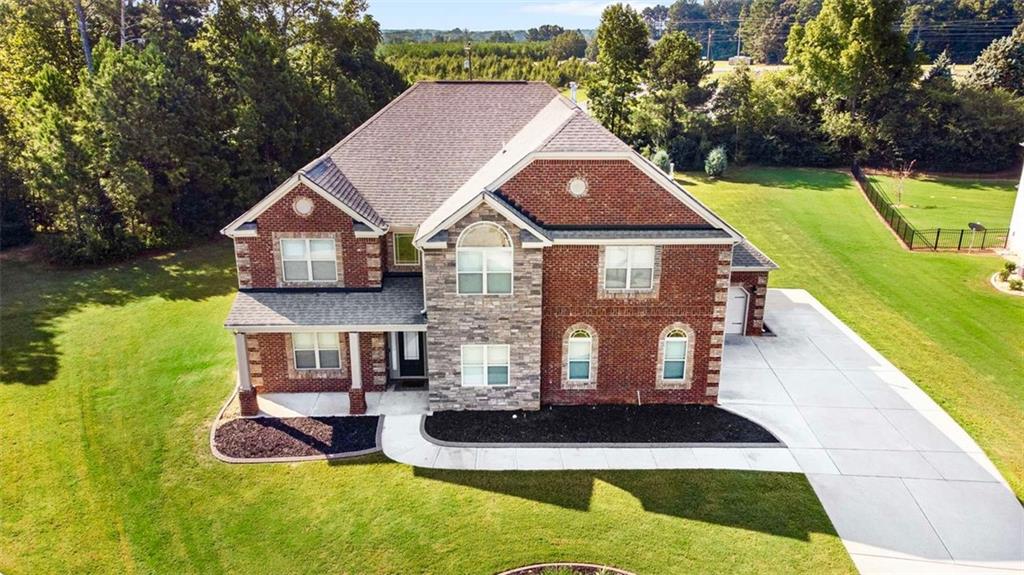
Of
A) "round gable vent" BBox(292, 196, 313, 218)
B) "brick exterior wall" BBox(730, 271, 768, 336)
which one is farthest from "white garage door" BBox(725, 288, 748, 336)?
"round gable vent" BBox(292, 196, 313, 218)

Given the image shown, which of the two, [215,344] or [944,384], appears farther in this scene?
[215,344]

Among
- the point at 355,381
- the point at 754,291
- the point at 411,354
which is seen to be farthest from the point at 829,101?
the point at 355,381

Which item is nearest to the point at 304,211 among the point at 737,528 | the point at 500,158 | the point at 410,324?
the point at 410,324

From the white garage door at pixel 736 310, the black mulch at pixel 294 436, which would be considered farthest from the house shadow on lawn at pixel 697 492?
the white garage door at pixel 736 310

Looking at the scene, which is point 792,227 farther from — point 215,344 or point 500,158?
point 215,344

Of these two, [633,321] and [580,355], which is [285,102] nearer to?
[580,355]

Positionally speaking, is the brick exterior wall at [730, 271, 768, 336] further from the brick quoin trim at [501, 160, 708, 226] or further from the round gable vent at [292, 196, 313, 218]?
the round gable vent at [292, 196, 313, 218]
